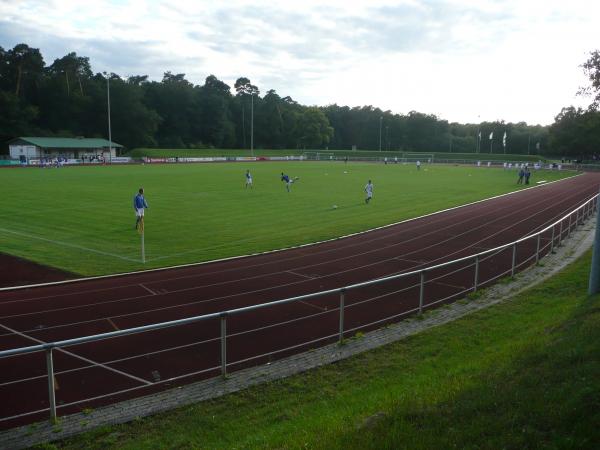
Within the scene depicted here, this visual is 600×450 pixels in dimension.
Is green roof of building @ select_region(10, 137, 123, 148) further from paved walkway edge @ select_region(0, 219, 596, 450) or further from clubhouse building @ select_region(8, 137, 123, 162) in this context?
paved walkway edge @ select_region(0, 219, 596, 450)

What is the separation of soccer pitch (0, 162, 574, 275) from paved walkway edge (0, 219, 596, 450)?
9137 mm

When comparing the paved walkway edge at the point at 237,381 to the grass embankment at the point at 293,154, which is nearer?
the paved walkway edge at the point at 237,381

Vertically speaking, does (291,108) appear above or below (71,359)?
above

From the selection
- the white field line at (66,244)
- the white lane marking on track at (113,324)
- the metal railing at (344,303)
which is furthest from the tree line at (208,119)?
the white lane marking on track at (113,324)

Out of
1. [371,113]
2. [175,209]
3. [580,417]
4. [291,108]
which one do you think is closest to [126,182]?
[175,209]

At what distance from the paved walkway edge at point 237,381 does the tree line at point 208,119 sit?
7695 centimetres

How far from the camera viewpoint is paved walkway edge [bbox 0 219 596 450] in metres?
6.08

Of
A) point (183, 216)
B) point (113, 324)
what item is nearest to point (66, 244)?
point (183, 216)

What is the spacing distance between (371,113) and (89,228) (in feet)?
467

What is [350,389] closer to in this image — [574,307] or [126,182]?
[574,307]

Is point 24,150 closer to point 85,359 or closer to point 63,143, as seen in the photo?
point 63,143

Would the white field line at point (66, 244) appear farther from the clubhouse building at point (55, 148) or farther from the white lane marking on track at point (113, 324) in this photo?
the clubhouse building at point (55, 148)

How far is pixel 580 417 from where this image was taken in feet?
15.9

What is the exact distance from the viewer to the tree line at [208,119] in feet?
338
